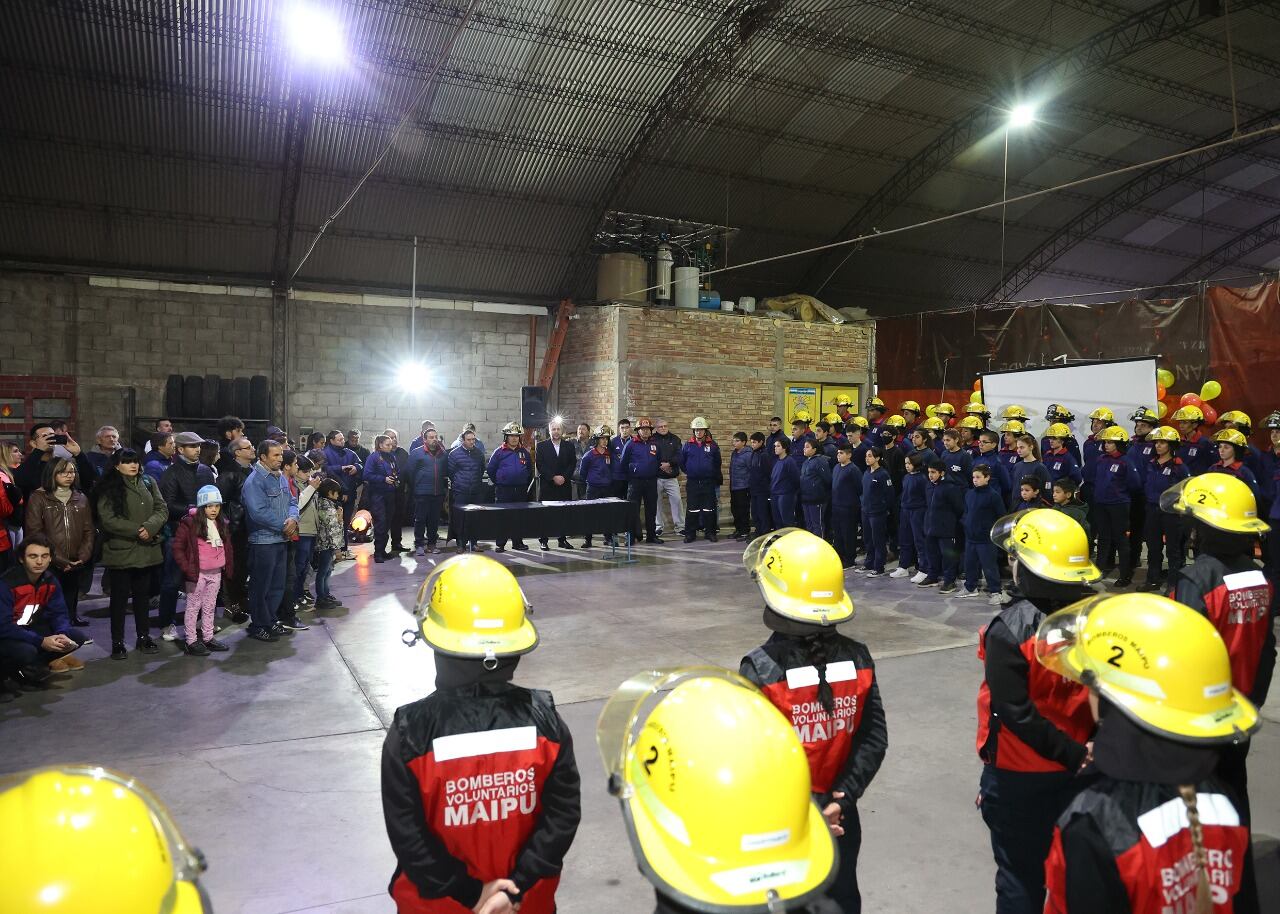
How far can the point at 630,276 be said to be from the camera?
14992 mm

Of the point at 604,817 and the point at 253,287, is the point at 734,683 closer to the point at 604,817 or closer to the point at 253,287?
the point at 604,817

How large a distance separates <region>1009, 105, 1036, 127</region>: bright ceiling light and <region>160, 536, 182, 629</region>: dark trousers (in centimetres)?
1549

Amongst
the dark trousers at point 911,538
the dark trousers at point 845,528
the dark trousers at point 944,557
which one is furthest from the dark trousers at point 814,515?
the dark trousers at point 944,557

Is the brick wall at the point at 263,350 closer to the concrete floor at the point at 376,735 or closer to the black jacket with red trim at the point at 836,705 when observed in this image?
the concrete floor at the point at 376,735

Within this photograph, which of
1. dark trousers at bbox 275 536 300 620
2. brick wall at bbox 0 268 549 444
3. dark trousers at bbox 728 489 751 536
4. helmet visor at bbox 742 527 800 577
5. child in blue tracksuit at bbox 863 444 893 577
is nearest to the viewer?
helmet visor at bbox 742 527 800 577

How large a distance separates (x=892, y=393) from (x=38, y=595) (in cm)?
1454

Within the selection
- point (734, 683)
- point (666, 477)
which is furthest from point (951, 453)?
point (734, 683)

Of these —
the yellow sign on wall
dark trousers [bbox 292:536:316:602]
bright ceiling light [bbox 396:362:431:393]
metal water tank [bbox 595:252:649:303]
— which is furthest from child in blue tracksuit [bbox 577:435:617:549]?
dark trousers [bbox 292:536:316:602]

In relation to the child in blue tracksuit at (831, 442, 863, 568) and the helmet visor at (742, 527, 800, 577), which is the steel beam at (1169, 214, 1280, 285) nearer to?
the child in blue tracksuit at (831, 442, 863, 568)

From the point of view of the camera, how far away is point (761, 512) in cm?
1289

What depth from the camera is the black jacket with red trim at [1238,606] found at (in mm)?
3395

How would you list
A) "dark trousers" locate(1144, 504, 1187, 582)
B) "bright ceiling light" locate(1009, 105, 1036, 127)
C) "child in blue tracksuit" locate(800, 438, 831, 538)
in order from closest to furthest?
"dark trousers" locate(1144, 504, 1187, 582) → "child in blue tracksuit" locate(800, 438, 831, 538) → "bright ceiling light" locate(1009, 105, 1036, 127)

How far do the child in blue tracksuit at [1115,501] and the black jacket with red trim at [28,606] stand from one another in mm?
9946

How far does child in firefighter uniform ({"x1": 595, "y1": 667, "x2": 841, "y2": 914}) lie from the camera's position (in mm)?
1243
